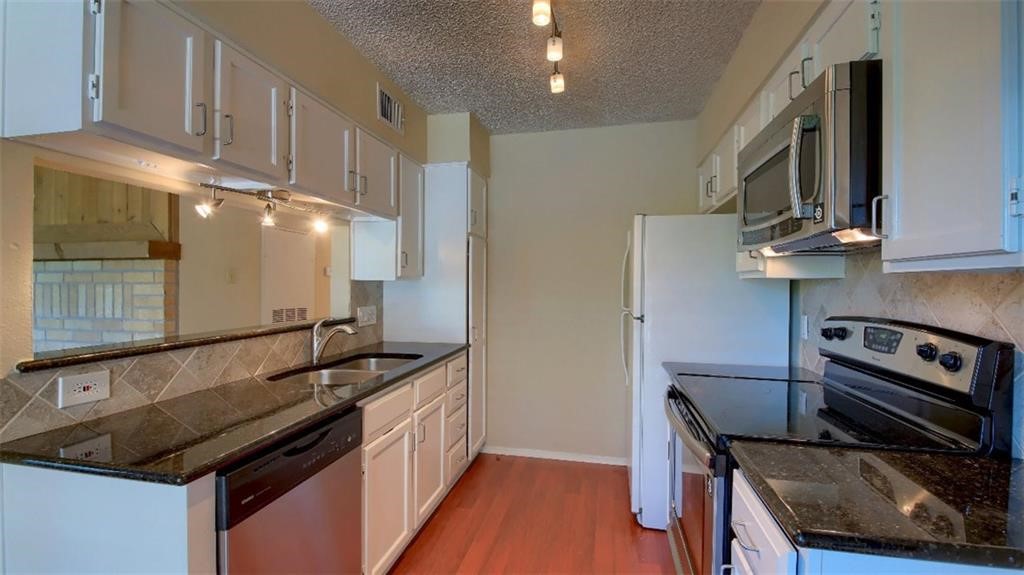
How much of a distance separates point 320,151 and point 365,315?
1.21 m

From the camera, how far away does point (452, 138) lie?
9.81ft

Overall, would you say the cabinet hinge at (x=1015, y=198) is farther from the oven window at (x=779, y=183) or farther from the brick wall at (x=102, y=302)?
the brick wall at (x=102, y=302)

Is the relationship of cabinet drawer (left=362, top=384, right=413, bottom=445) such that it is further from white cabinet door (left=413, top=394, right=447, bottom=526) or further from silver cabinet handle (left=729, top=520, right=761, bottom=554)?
silver cabinet handle (left=729, top=520, right=761, bottom=554)

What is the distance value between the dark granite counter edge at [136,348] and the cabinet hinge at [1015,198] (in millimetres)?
2212

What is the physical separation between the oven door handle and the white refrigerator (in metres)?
0.47

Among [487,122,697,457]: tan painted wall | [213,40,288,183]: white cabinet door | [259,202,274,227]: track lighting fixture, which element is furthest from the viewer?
[487,122,697,457]: tan painted wall

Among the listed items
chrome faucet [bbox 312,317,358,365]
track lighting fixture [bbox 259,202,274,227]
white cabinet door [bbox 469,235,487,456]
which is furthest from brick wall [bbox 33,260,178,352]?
white cabinet door [bbox 469,235,487,456]

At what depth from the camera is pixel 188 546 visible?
101cm

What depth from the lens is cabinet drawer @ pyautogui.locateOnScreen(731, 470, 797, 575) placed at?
830 millimetres

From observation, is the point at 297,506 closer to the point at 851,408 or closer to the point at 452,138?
the point at 851,408

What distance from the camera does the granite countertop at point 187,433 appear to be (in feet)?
3.36

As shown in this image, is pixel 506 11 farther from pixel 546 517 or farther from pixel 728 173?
pixel 546 517

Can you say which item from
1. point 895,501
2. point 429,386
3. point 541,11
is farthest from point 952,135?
point 429,386

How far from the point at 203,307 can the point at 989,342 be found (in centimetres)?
266
